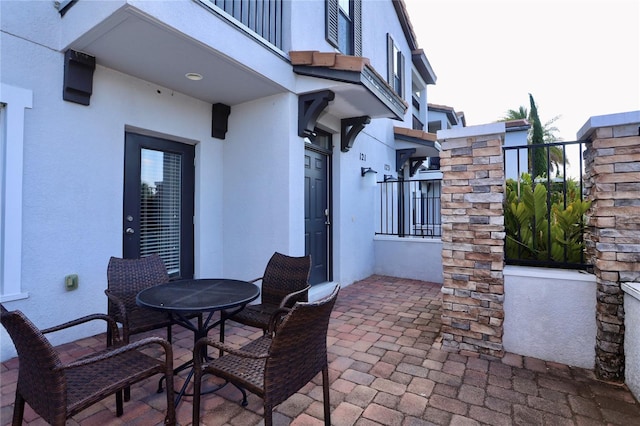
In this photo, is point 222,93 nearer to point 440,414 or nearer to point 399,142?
point 440,414

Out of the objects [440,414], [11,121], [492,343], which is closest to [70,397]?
[440,414]

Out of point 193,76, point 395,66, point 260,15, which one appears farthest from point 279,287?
point 395,66

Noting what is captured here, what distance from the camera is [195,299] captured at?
2209 mm

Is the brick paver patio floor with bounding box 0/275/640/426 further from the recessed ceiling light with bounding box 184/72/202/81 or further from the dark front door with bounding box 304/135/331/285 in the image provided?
the recessed ceiling light with bounding box 184/72/202/81

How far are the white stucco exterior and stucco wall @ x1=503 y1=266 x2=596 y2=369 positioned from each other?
8.03 ft

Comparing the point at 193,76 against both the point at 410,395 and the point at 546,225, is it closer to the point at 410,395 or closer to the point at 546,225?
the point at 410,395

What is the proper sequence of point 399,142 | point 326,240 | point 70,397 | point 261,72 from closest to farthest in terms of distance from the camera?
1. point 70,397
2. point 261,72
3. point 326,240
4. point 399,142

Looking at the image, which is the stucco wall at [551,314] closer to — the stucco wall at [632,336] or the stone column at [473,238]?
the stone column at [473,238]

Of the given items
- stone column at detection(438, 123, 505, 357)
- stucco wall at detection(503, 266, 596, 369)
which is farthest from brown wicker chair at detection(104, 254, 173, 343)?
stucco wall at detection(503, 266, 596, 369)

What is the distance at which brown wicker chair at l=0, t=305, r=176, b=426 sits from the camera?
134 cm

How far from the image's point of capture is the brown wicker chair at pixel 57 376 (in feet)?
4.41

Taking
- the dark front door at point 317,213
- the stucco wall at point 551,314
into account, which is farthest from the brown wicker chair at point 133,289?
the stucco wall at point 551,314

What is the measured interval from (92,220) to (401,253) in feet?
16.3

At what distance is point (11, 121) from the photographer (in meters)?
2.66
